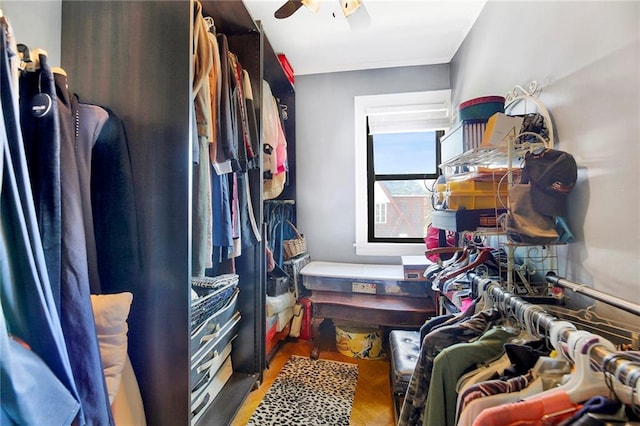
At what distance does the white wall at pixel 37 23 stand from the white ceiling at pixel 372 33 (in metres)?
1.11

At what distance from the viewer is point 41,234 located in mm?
871

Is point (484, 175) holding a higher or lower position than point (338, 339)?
higher

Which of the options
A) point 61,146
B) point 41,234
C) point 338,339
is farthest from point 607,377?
point 338,339

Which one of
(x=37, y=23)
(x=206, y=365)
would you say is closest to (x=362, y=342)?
(x=206, y=365)

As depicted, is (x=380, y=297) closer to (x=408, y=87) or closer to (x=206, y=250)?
(x=206, y=250)

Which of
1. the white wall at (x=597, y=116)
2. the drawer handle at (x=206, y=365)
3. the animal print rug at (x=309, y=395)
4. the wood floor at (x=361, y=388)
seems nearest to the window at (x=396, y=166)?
the wood floor at (x=361, y=388)

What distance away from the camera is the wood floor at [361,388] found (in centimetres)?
162

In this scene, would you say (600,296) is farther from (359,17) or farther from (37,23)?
(37,23)

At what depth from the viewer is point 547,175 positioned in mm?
980

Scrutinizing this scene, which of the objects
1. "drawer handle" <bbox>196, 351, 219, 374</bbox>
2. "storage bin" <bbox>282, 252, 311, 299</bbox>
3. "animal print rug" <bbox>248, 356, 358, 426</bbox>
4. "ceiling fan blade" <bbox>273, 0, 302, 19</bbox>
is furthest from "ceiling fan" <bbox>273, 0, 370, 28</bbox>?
"animal print rug" <bbox>248, 356, 358, 426</bbox>

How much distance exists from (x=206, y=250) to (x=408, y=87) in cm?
225

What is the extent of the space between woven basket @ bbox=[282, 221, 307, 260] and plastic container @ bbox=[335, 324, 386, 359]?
732 mm

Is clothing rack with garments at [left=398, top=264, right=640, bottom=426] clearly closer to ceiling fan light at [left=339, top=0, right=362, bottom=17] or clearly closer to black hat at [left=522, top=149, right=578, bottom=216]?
black hat at [left=522, top=149, right=578, bottom=216]

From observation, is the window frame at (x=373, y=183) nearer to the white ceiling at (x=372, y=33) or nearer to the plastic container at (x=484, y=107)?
the white ceiling at (x=372, y=33)
